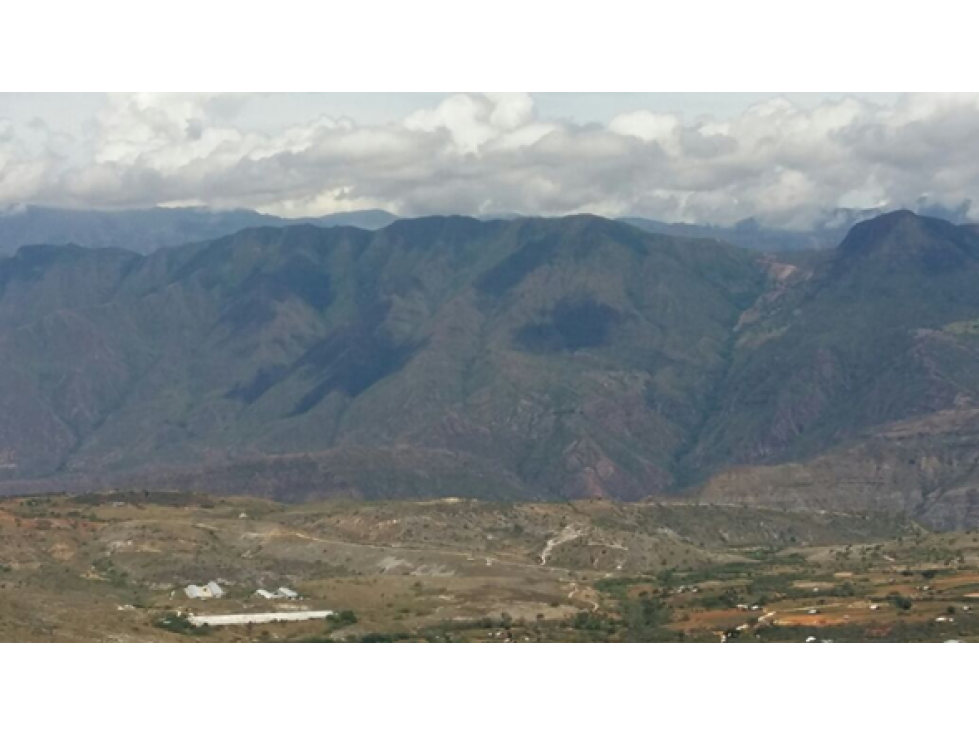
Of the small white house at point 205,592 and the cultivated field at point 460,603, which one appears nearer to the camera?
the cultivated field at point 460,603

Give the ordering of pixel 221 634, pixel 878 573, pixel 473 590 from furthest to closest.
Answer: pixel 878 573, pixel 473 590, pixel 221 634

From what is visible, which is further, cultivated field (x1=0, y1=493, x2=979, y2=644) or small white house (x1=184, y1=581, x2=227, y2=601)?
small white house (x1=184, y1=581, x2=227, y2=601)

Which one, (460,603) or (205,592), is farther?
(205,592)

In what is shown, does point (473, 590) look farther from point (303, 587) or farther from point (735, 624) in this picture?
point (735, 624)

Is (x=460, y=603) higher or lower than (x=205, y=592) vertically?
lower
